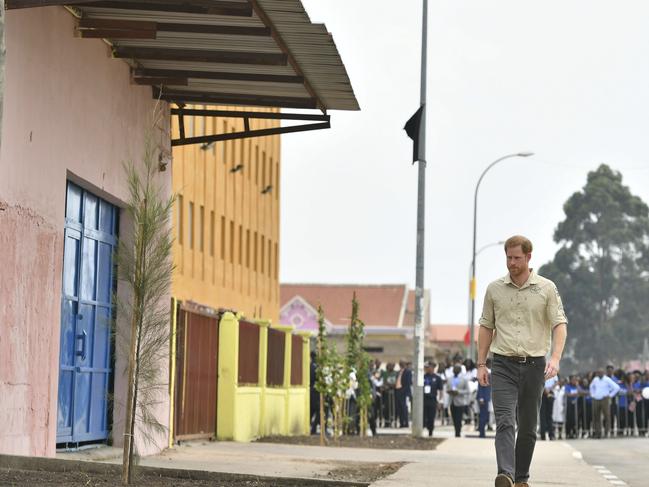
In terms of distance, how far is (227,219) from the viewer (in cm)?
5772

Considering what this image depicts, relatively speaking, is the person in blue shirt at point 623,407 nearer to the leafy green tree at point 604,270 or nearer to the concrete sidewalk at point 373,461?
the concrete sidewalk at point 373,461

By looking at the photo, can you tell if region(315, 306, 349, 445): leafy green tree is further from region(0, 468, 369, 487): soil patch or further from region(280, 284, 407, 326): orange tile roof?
region(280, 284, 407, 326): orange tile roof

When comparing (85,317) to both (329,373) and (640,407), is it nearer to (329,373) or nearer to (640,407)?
(329,373)

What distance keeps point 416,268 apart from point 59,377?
16850 mm

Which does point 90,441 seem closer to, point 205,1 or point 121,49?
point 121,49

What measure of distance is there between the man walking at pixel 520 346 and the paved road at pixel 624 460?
4.11 meters

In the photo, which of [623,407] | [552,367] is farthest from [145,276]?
[623,407]

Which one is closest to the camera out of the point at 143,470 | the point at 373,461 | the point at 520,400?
the point at 520,400

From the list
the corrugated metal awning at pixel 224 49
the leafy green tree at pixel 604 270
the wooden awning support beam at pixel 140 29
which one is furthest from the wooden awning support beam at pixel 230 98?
the leafy green tree at pixel 604 270

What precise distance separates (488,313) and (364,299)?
10948cm

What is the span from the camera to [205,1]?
1343cm

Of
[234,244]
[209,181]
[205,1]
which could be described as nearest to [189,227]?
[209,181]

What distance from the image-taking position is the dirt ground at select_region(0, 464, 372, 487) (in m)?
11.4

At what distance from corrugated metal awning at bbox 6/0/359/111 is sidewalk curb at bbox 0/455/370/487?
3.54 metres
